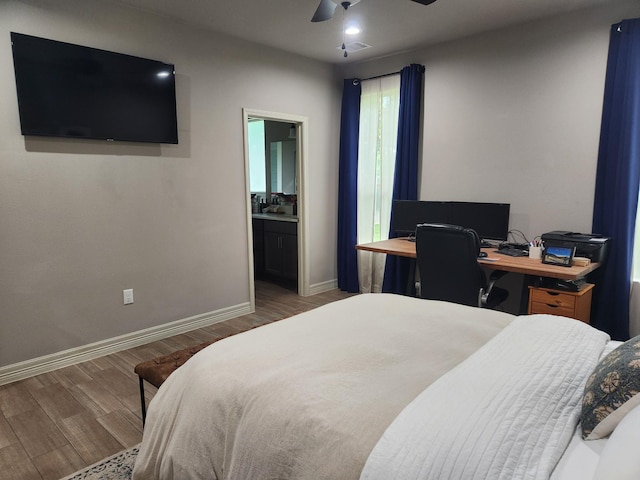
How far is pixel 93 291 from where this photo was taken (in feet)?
10.0

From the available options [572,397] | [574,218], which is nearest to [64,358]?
[572,397]

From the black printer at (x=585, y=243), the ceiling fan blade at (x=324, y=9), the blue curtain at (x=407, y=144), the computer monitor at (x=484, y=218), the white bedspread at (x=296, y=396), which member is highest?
the ceiling fan blade at (x=324, y=9)

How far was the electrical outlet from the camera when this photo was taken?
3215 mm

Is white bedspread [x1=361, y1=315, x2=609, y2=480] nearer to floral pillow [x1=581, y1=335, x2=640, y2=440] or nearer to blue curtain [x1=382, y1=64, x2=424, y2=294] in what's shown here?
floral pillow [x1=581, y1=335, x2=640, y2=440]

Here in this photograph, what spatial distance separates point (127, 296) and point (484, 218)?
10.1 feet

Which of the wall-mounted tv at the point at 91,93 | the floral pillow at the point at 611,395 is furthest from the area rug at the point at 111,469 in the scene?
the wall-mounted tv at the point at 91,93

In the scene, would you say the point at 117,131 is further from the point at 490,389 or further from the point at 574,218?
the point at 574,218

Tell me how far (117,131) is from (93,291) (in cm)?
120

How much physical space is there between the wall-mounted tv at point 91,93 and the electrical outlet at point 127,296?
1167mm

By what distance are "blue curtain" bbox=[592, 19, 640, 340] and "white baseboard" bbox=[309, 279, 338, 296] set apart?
2692 mm

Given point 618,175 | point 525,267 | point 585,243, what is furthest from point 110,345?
point 618,175

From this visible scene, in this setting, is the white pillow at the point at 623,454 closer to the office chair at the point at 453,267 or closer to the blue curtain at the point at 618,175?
the office chair at the point at 453,267

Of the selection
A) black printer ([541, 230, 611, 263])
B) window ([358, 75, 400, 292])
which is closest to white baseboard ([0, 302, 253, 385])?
window ([358, 75, 400, 292])

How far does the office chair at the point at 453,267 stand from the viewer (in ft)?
8.98
